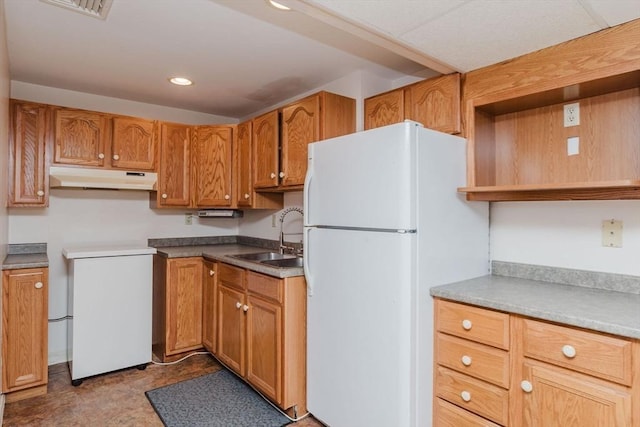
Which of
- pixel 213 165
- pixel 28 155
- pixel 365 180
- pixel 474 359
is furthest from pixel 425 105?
pixel 28 155

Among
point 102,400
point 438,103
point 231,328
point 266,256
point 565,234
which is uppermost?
point 438,103

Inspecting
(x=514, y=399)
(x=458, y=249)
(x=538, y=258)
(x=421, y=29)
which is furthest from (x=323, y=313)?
(x=421, y=29)

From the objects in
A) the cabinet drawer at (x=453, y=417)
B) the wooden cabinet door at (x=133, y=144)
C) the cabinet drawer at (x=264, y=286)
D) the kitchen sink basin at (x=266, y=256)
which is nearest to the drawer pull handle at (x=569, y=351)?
the cabinet drawer at (x=453, y=417)

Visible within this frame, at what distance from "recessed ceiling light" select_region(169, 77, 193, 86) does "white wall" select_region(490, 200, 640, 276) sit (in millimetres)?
2296

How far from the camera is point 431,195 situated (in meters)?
1.82

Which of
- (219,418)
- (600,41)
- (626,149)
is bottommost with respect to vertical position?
(219,418)

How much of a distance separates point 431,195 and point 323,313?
87cm

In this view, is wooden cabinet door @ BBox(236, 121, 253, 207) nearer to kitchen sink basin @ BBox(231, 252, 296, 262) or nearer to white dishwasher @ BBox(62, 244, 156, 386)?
kitchen sink basin @ BBox(231, 252, 296, 262)

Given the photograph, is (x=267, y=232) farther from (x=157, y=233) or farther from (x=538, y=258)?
(x=538, y=258)

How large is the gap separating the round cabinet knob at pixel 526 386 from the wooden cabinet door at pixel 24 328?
2809 millimetres

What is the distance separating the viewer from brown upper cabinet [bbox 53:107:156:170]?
283 centimetres

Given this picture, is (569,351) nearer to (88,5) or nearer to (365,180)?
(365,180)

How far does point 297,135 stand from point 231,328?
146 cm

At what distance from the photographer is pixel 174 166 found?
3.32m
